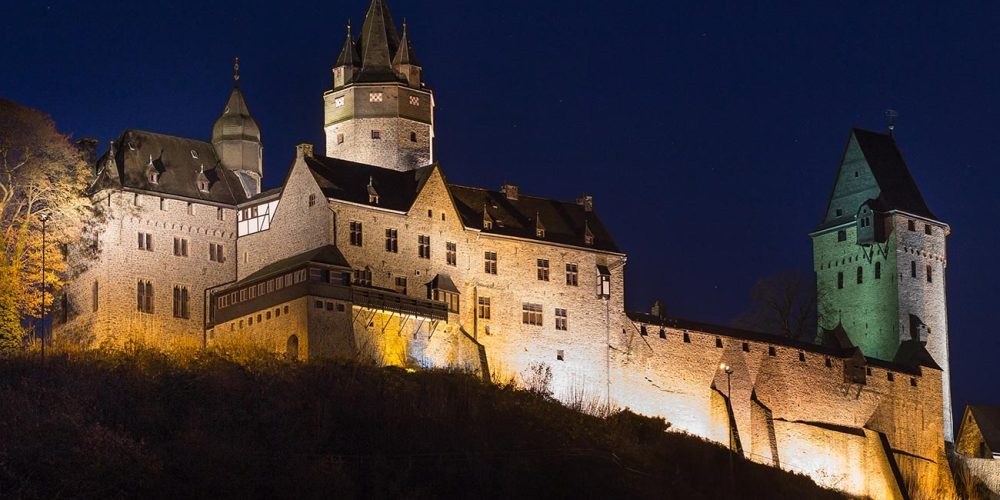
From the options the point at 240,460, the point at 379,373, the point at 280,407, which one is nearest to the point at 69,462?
the point at 240,460

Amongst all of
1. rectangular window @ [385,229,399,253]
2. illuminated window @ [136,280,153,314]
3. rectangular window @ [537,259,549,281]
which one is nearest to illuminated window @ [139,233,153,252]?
illuminated window @ [136,280,153,314]

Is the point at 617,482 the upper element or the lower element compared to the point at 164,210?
lower

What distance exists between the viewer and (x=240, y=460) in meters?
54.5

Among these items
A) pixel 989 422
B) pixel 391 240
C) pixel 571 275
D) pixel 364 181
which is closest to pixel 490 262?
pixel 571 275

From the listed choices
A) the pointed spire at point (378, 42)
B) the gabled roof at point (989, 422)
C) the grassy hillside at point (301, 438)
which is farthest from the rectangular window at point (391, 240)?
the gabled roof at point (989, 422)

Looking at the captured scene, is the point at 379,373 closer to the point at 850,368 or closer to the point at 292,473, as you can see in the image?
the point at 292,473

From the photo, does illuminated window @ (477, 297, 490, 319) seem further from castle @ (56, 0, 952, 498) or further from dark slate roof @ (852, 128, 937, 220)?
dark slate roof @ (852, 128, 937, 220)

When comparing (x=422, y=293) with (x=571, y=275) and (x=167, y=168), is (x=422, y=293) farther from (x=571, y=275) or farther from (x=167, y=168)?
(x=167, y=168)

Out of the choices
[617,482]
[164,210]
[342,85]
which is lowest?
[617,482]

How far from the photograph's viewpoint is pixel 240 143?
2995 inches

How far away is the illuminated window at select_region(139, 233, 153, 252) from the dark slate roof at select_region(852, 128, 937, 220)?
33.8m

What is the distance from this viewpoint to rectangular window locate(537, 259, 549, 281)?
74.6 meters

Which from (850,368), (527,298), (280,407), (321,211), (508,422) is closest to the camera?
(280,407)

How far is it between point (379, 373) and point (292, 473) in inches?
361
